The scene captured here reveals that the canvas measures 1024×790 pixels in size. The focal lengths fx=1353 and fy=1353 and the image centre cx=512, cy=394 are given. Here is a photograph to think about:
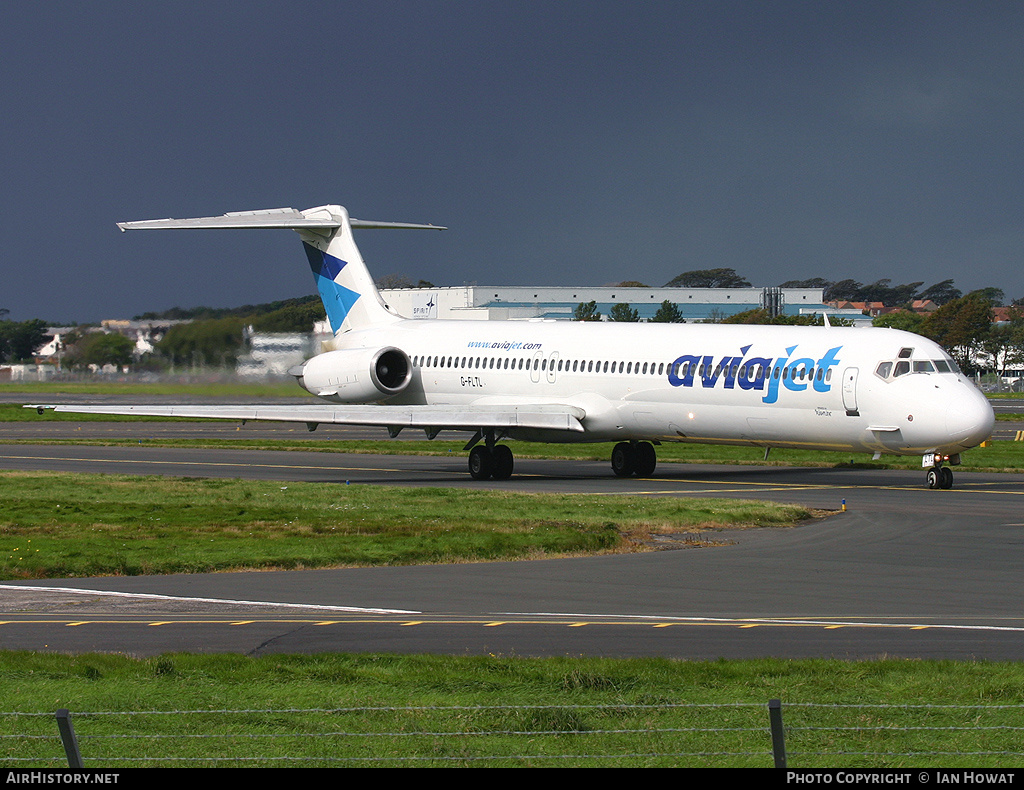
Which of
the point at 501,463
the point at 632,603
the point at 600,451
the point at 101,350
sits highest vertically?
the point at 101,350

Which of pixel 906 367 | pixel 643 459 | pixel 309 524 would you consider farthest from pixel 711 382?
pixel 309 524

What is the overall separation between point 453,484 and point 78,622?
2066 cm

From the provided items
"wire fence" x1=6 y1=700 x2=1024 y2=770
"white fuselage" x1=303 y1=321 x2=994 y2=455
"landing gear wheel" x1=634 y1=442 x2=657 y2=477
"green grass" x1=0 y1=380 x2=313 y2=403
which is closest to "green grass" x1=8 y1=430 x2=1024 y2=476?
"green grass" x1=0 y1=380 x2=313 y2=403

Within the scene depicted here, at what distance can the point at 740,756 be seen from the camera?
1002 centimetres

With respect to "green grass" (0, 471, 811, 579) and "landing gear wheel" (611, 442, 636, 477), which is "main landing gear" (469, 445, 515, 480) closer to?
"landing gear wheel" (611, 442, 636, 477)

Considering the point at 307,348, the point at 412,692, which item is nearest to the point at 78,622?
the point at 412,692

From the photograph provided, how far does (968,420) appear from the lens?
100 feet

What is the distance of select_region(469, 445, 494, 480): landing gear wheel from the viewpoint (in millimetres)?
38500

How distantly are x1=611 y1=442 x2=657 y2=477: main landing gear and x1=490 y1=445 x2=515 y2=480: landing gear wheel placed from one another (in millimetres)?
3031

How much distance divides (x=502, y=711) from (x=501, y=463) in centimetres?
2691

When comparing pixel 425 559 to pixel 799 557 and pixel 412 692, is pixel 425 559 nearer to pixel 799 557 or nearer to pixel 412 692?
pixel 799 557

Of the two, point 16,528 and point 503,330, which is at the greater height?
point 503,330

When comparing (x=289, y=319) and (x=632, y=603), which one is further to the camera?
(x=289, y=319)

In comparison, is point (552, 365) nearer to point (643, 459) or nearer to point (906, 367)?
point (643, 459)
